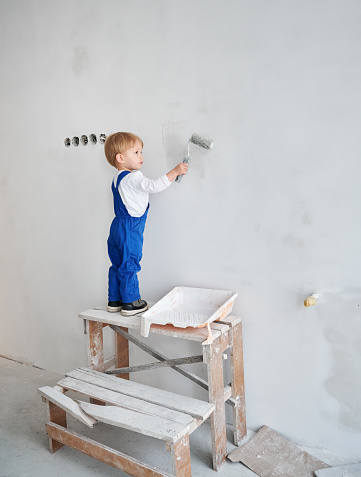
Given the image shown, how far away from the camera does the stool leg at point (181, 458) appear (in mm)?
1389

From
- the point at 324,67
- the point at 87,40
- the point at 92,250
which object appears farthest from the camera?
the point at 92,250

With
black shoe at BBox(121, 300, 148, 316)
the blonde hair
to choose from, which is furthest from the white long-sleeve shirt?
black shoe at BBox(121, 300, 148, 316)

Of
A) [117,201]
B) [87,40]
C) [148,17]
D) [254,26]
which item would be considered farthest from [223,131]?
[87,40]

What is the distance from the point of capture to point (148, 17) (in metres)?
2.01

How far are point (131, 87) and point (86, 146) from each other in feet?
1.50

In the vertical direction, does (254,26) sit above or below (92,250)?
above

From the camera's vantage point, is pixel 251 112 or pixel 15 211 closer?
pixel 251 112

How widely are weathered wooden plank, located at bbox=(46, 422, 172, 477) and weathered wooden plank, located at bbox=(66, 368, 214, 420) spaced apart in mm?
220

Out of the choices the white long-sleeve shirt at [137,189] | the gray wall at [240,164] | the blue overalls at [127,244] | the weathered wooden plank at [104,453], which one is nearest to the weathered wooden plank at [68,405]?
the weathered wooden plank at [104,453]

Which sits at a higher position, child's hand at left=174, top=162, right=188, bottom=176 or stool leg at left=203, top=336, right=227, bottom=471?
child's hand at left=174, top=162, right=188, bottom=176

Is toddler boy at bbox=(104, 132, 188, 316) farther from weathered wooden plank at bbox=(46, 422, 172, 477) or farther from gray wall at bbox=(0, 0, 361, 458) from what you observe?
weathered wooden plank at bbox=(46, 422, 172, 477)

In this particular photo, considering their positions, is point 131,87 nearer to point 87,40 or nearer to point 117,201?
point 87,40

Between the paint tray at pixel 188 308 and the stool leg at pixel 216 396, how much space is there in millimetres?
120

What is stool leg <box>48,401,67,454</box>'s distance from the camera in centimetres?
182
